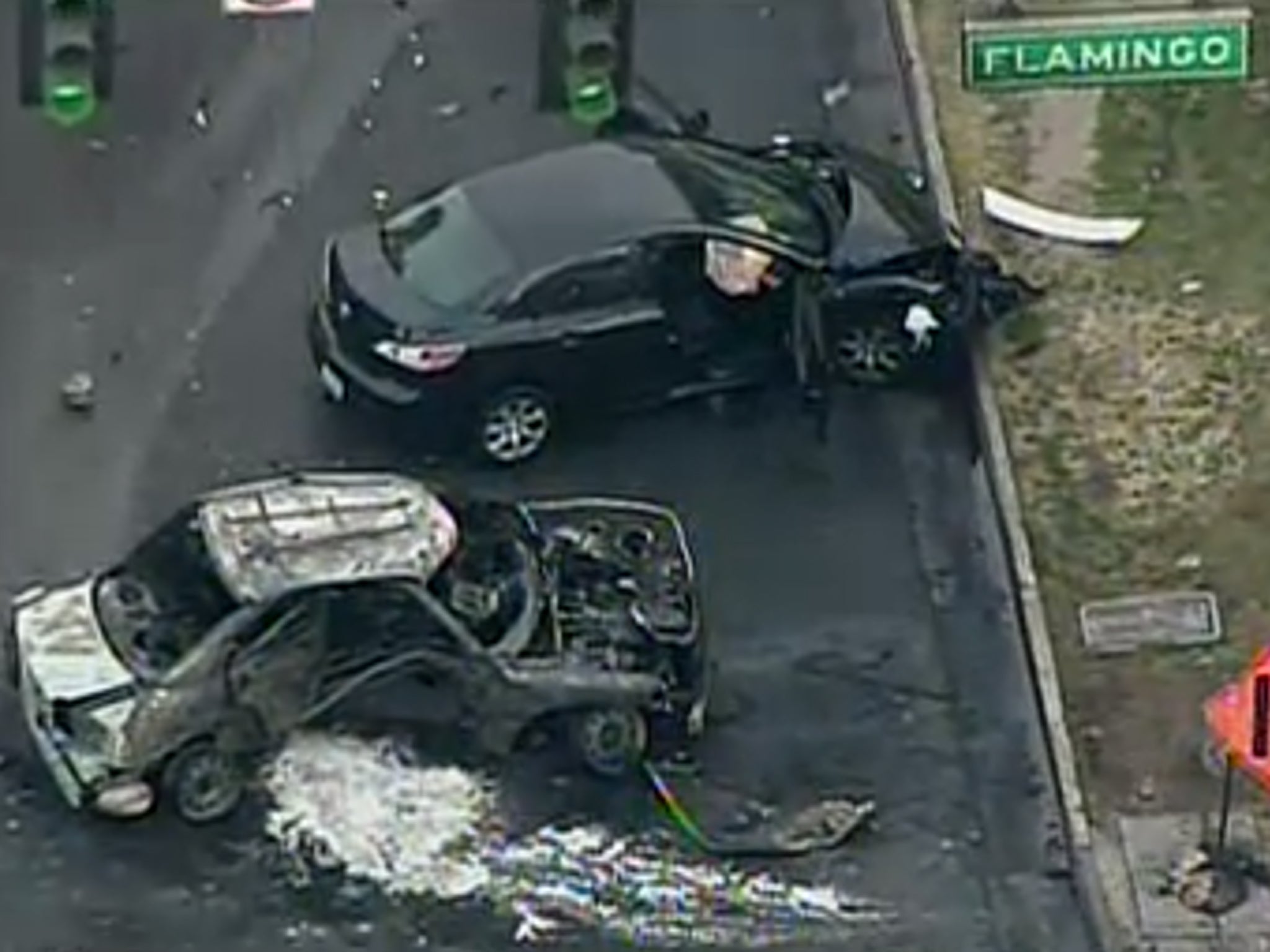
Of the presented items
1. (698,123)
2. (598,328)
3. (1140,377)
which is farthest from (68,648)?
(698,123)

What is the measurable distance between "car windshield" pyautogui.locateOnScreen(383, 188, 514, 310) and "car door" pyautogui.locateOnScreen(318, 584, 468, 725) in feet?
10.8

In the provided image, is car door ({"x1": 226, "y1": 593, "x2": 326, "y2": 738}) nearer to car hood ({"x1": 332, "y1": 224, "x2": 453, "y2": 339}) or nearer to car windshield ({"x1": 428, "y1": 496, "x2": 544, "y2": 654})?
car windshield ({"x1": 428, "y1": 496, "x2": 544, "y2": 654})

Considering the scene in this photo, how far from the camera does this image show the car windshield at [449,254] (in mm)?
27859

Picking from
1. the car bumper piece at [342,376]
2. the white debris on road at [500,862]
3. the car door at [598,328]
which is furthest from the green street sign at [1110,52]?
the white debris on road at [500,862]

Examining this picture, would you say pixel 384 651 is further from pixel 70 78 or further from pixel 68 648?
pixel 70 78

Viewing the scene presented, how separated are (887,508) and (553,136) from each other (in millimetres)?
4343

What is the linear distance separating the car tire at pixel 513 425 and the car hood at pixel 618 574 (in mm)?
1217

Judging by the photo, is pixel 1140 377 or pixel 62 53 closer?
pixel 62 53

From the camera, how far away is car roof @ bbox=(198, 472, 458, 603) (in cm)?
2500

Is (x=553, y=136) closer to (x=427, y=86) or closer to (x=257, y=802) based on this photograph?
(x=427, y=86)

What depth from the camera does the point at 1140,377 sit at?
2869 cm

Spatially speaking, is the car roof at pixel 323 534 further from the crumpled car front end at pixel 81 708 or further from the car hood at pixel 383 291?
the car hood at pixel 383 291

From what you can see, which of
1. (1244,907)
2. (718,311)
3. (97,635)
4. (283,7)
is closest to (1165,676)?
(1244,907)

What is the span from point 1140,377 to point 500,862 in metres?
5.92
